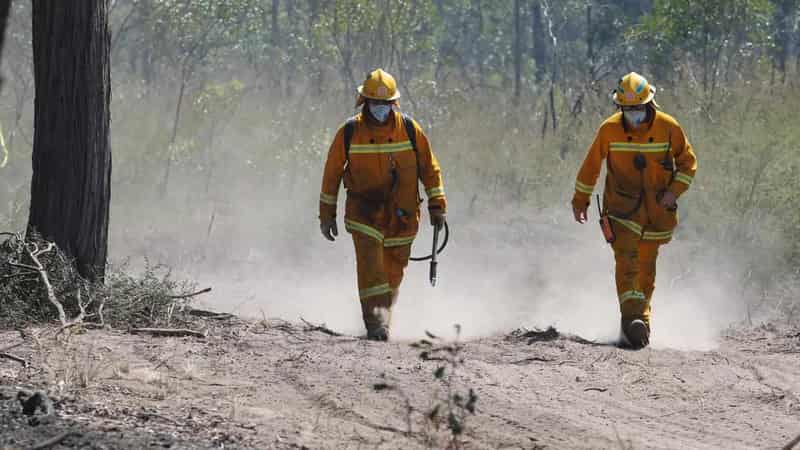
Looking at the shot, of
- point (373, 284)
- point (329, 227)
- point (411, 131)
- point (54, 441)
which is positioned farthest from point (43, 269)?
point (54, 441)

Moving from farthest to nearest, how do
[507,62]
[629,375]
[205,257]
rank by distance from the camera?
1. [507,62]
2. [205,257]
3. [629,375]

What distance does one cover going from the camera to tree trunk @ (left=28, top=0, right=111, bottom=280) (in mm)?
8203

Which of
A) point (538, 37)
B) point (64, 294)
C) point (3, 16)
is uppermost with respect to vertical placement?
point (538, 37)

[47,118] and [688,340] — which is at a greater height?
[47,118]

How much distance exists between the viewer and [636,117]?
29.7ft

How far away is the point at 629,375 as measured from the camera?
7684 mm

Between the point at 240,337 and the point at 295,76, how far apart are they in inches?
851

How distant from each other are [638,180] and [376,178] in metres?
1.84

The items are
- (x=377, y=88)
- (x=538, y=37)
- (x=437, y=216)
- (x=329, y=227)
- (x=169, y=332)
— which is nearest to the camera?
(x=169, y=332)

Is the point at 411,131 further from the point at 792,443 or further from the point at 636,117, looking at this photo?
the point at 792,443

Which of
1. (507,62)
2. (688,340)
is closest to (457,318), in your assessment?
(688,340)

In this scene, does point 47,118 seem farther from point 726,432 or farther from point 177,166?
point 177,166

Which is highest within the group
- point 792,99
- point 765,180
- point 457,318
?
point 792,99

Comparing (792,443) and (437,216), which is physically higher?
(437,216)
